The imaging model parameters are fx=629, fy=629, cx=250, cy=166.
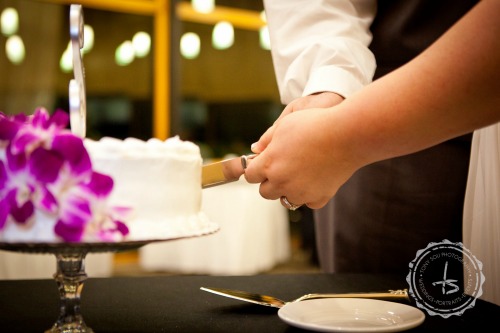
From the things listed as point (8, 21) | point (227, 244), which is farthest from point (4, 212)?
point (8, 21)

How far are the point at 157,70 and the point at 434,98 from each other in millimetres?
6930

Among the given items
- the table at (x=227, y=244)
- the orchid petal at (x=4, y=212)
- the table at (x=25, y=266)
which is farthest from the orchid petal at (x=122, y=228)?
the table at (x=227, y=244)

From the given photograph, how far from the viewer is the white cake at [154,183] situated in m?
0.81

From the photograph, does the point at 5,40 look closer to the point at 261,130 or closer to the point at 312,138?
the point at 261,130

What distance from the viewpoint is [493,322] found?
922mm

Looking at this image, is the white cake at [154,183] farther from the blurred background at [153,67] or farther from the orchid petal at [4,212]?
the blurred background at [153,67]

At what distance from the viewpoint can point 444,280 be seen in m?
1.18

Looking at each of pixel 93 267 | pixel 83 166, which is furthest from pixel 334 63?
pixel 93 267

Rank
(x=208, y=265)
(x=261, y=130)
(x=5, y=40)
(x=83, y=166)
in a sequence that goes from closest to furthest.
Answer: (x=83, y=166) → (x=208, y=265) → (x=5, y=40) → (x=261, y=130)

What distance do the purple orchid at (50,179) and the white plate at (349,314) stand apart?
0.28 metres

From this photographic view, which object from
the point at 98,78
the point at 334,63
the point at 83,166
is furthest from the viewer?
the point at 98,78

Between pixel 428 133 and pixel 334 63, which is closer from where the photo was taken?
pixel 428 133

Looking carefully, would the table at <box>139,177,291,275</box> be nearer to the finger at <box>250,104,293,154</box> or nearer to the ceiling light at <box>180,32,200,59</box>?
the ceiling light at <box>180,32,200,59</box>

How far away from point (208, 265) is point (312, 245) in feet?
4.28
